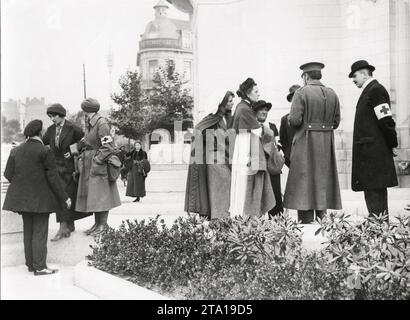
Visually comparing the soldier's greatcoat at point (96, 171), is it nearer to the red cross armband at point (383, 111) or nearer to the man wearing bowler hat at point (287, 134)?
the man wearing bowler hat at point (287, 134)

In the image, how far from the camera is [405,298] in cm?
445

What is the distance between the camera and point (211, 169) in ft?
22.5

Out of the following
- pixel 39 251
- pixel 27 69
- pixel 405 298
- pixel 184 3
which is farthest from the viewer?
pixel 184 3

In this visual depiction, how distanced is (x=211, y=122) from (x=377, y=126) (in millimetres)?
1858

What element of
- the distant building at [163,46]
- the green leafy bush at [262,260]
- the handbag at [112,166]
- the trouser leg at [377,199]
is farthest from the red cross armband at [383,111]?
the distant building at [163,46]

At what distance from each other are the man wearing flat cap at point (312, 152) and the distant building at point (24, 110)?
9.80 ft

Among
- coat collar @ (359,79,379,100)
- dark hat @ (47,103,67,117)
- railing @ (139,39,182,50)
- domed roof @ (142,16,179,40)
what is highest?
domed roof @ (142,16,179,40)

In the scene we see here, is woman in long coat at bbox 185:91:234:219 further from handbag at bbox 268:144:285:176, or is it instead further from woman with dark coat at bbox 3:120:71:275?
woman with dark coat at bbox 3:120:71:275

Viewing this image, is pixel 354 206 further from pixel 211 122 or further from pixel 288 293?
pixel 288 293

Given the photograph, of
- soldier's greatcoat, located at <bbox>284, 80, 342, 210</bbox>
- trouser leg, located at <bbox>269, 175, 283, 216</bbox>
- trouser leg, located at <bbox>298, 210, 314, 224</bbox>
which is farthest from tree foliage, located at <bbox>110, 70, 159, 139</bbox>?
trouser leg, located at <bbox>298, 210, 314, 224</bbox>

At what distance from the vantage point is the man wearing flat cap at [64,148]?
6750mm

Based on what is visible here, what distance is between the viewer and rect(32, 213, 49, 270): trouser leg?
20.0 feet

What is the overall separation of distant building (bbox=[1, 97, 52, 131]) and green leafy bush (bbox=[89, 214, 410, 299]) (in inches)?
A: 67.2

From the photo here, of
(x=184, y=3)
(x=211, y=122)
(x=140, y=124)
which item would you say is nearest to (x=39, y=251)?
(x=211, y=122)
